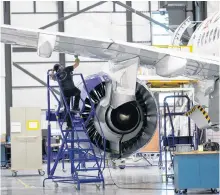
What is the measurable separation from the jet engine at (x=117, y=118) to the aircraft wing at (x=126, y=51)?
1651 millimetres

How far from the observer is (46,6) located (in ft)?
128

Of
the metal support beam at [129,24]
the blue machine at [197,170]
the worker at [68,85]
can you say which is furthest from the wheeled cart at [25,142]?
the metal support beam at [129,24]

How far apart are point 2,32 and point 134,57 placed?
2.84 metres

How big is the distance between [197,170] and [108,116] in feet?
10.2

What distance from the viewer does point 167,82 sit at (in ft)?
63.2

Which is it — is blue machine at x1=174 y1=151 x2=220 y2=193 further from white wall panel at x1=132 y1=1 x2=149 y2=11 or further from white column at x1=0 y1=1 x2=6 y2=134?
white wall panel at x1=132 y1=1 x2=149 y2=11

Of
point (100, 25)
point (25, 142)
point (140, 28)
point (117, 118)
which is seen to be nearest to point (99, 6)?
point (100, 25)

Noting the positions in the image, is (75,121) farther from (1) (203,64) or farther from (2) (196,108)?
(1) (203,64)

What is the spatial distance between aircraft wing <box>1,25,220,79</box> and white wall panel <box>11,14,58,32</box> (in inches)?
1031

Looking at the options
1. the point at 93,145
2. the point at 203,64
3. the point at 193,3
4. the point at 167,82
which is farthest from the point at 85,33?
the point at 203,64

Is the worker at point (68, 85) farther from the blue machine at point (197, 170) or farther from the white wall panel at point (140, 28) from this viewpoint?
the white wall panel at point (140, 28)

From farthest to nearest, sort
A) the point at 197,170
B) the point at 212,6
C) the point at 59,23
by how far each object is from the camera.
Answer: the point at 59,23
the point at 212,6
the point at 197,170

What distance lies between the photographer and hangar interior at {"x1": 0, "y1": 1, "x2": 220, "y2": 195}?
13.3 m

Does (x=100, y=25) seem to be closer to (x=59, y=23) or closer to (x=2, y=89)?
(x=59, y=23)
